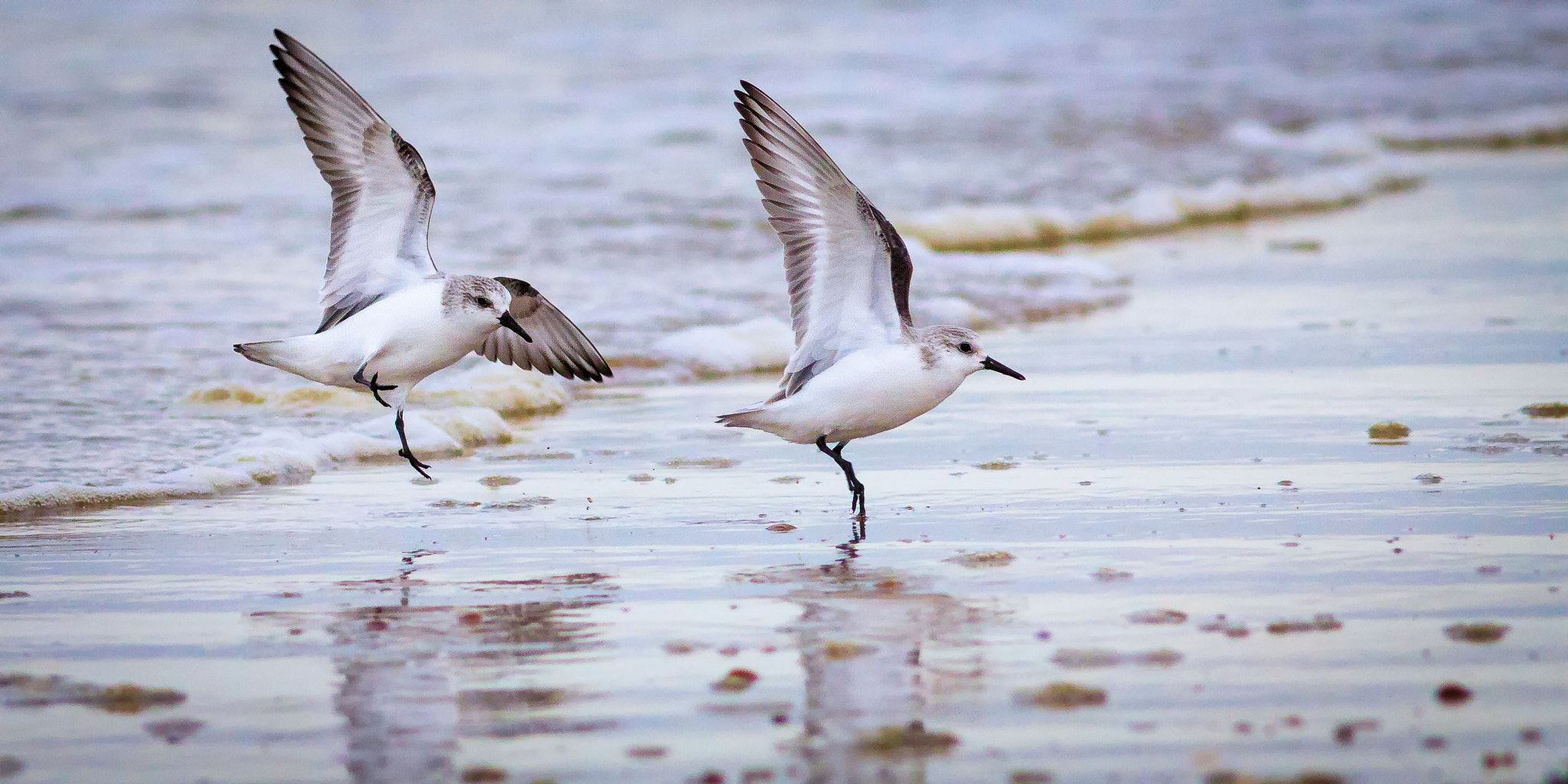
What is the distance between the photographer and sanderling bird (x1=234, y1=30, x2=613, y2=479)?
581 cm

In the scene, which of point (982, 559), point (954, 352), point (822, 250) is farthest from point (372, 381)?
point (982, 559)

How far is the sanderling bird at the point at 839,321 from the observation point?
207 inches

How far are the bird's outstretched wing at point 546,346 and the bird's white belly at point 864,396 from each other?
3.73 ft

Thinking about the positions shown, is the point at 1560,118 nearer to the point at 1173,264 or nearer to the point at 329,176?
the point at 1173,264

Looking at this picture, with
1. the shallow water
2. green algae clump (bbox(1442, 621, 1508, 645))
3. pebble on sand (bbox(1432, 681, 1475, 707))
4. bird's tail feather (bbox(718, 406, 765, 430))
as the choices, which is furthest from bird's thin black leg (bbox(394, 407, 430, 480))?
pebble on sand (bbox(1432, 681, 1475, 707))

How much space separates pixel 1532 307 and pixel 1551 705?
5530 mm

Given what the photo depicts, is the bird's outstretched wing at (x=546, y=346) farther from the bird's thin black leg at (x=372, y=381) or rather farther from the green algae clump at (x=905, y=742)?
the green algae clump at (x=905, y=742)

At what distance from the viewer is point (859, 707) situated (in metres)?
3.49

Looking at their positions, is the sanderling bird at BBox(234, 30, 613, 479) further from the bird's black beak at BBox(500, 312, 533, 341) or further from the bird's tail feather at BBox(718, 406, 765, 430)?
the bird's tail feather at BBox(718, 406, 765, 430)

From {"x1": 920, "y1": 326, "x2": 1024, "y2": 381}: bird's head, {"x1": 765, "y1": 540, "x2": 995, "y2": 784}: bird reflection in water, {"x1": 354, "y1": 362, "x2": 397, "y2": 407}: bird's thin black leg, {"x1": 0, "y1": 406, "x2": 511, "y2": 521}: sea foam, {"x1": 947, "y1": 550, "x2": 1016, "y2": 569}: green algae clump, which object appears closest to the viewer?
{"x1": 765, "y1": 540, "x2": 995, "y2": 784}: bird reflection in water

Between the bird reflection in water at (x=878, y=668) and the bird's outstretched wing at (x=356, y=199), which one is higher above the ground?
the bird's outstretched wing at (x=356, y=199)

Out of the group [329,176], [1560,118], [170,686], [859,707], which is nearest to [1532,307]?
[329,176]

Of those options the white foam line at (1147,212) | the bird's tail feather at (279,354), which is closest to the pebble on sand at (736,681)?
the bird's tail feather at (279,354)

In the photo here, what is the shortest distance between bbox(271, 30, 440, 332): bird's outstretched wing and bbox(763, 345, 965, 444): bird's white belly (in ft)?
4.95
